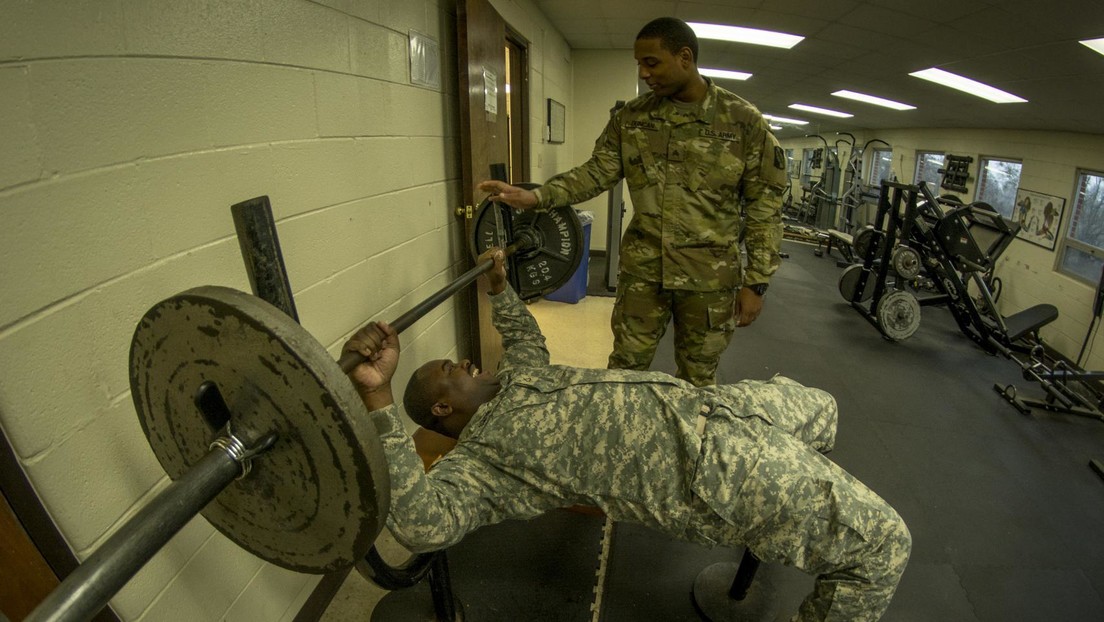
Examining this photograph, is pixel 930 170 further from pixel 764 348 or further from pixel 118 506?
pixel 118 506

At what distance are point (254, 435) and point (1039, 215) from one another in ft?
23.1

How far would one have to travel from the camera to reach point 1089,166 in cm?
444

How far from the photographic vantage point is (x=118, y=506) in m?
0.96

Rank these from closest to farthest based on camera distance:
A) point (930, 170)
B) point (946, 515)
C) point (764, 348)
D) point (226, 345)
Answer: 1. point (226, 345)
2. point (946, 515)
3. point (764, 348)
4. point (930, 170)

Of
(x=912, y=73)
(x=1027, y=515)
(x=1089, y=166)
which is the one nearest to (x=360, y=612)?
(x=1027, y=515)

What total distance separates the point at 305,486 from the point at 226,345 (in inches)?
8.6

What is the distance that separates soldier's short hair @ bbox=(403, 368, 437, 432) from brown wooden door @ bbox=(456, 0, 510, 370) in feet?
3.61

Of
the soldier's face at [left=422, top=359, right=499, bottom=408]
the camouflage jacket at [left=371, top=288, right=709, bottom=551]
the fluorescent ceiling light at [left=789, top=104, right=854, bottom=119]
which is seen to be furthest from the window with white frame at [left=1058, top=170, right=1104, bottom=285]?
the soldier's face at [left=422, top=359, right=499, bottom=408]

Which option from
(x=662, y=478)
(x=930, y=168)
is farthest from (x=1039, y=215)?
(x=662, y=478)

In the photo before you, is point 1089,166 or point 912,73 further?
point 1089,166

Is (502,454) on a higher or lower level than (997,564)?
higher

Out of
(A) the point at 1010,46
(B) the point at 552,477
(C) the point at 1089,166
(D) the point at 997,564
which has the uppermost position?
(A) the point at 1010,46

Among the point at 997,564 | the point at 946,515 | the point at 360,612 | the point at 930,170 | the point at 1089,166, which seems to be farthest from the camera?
the point at 930,170

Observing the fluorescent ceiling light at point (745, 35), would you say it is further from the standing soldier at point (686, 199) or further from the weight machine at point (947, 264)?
the standing soldier at point (686, 199)
